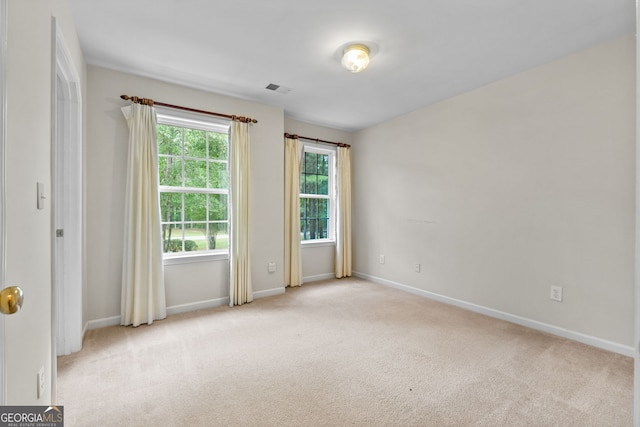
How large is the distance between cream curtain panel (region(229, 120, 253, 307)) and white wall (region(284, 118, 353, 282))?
1.06 meters

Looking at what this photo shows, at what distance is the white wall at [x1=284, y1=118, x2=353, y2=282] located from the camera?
15.0 feet

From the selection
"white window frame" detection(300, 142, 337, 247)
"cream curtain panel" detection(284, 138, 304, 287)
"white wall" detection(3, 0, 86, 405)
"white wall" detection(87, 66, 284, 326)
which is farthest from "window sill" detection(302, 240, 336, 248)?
"white wall" detection(3, 0, 86, 405)

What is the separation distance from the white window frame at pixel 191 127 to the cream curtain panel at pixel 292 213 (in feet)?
3.11

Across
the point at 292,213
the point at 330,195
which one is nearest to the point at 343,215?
the point at 330,195

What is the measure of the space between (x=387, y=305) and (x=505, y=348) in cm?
134

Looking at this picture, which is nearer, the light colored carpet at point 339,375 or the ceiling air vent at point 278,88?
the light colored carpet at point 339,375

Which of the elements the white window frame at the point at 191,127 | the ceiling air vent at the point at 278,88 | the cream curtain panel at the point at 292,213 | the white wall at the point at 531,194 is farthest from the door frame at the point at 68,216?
the white wall at the point at 531,194

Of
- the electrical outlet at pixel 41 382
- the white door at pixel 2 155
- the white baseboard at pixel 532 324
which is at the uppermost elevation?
the white door at pixel 2 155

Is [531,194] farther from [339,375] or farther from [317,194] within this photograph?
[317,194]

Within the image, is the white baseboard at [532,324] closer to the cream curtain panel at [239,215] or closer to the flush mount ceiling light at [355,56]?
the cream curtain panel at [239,215]

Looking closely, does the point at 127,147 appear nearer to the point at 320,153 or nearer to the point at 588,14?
the point at 320,153

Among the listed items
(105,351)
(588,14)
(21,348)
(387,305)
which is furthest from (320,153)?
(21,348)

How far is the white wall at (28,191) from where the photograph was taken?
3.62ft

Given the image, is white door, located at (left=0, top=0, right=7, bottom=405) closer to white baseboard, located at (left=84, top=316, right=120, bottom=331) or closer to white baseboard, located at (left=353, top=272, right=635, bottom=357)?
white baseboard, located at (left=84, top=316, right=120, bottom=331)
